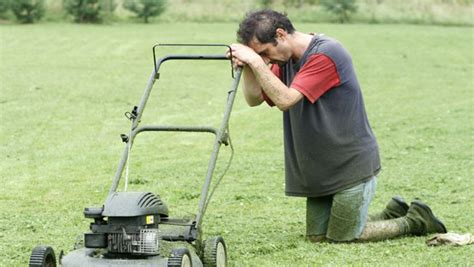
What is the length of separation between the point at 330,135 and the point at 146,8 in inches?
925

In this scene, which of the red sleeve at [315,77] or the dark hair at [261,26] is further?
the red sleeve at [315,77]

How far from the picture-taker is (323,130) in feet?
16.2

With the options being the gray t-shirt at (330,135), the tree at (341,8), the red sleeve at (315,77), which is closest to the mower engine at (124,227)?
the red sleeve at (315,77)

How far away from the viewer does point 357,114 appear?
4996 millimetres

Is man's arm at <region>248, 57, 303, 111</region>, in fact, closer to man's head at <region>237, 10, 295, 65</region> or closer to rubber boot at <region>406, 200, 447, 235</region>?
man's head at <region>237, 10, 295, 65</region>

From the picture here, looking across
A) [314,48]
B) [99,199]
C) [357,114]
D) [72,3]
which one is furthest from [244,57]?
[72,3]

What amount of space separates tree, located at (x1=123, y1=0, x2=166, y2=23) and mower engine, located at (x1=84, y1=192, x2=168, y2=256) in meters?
24.5

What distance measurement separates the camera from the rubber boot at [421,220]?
524 centimetres

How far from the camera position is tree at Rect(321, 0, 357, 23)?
2959cm

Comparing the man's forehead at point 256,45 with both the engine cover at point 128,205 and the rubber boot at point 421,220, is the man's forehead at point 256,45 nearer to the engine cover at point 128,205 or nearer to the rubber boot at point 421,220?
the engine cover at point 128,205

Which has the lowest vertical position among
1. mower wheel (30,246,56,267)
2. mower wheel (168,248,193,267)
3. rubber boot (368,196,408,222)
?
rubber boot (368,196,408,222)

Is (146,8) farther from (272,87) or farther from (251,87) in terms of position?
(272,87)

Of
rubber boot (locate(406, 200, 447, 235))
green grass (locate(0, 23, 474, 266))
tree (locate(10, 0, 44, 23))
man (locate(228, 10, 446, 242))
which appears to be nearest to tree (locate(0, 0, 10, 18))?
tree (locate(10, 0, 44, 23))

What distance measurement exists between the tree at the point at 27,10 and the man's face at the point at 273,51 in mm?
22399
